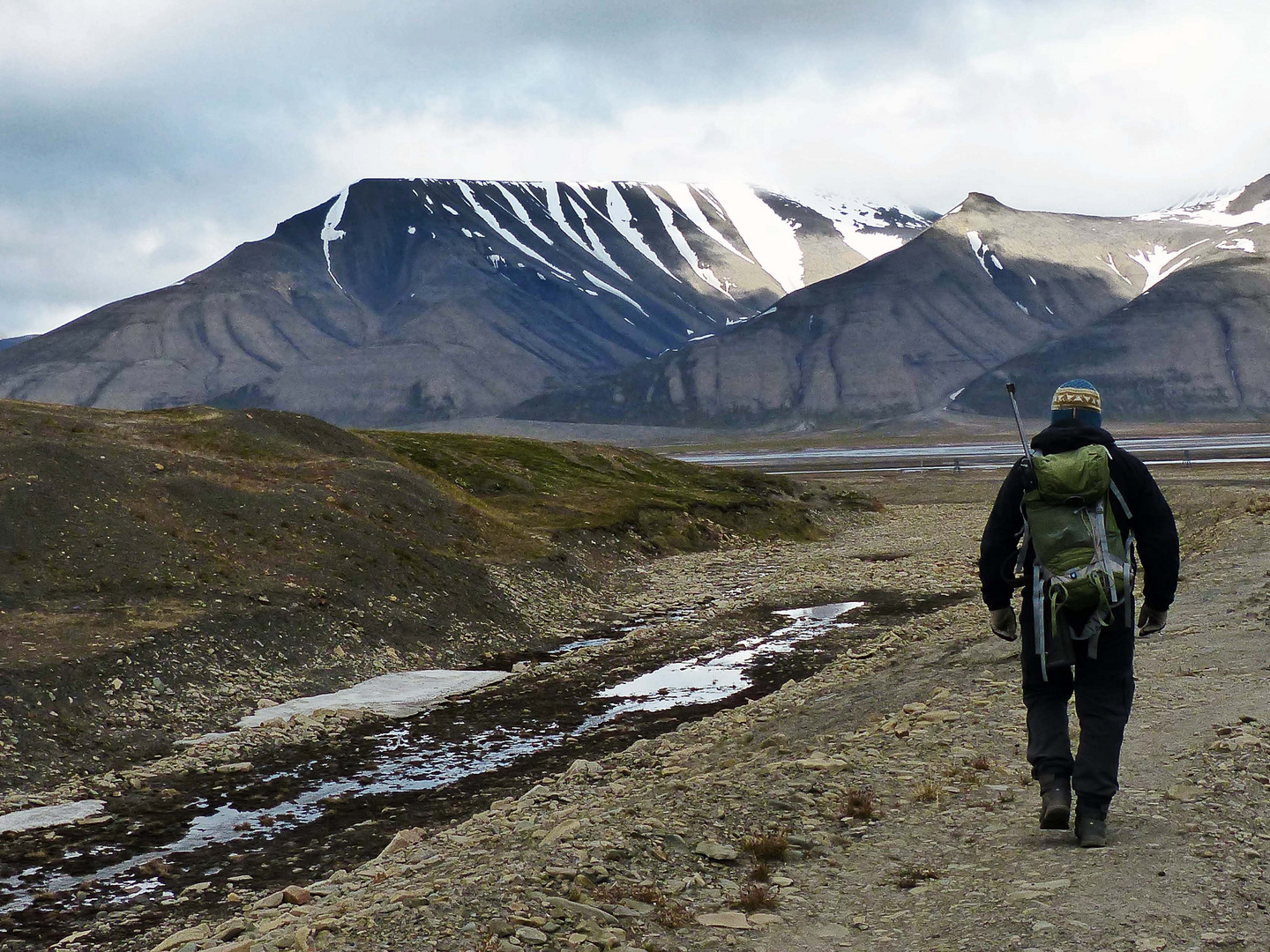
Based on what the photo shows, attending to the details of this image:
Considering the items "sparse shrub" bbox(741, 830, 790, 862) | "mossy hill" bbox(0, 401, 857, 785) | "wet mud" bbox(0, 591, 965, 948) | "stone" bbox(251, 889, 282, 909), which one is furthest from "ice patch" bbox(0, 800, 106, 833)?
"sparse shrub" bbox(741, 830, 790, 862)

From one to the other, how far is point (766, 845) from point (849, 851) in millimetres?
678

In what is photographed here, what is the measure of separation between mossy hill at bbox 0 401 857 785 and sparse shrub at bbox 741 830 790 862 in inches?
471

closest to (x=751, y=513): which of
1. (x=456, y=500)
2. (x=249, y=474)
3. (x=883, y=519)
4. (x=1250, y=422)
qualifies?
(x=883, y=519)

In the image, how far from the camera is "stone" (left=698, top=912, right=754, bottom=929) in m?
8.23

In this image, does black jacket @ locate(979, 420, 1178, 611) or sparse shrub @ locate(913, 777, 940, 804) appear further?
sparse shrub @ locate(913, 777, 940, 804)

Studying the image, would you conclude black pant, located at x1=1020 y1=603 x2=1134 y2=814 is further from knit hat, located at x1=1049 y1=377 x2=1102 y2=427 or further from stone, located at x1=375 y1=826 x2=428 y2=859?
stone, located at x1=375 y1=826 x2=428 y2=859

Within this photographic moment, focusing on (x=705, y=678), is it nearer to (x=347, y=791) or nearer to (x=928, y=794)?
(x=347, y=791)

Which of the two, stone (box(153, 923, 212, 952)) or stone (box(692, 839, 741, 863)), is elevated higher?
stone (box(692, 839, 741, 863))

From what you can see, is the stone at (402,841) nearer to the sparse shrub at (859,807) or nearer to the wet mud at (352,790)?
the wet mud at (352,790)

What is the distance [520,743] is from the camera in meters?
19.0

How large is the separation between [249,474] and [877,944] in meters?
31.3

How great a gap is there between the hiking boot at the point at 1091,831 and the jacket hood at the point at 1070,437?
267 cm

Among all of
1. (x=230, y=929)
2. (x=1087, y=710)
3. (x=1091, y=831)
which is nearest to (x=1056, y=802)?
(x=1091, y=831)

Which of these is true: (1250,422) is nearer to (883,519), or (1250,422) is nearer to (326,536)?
(883,519)
